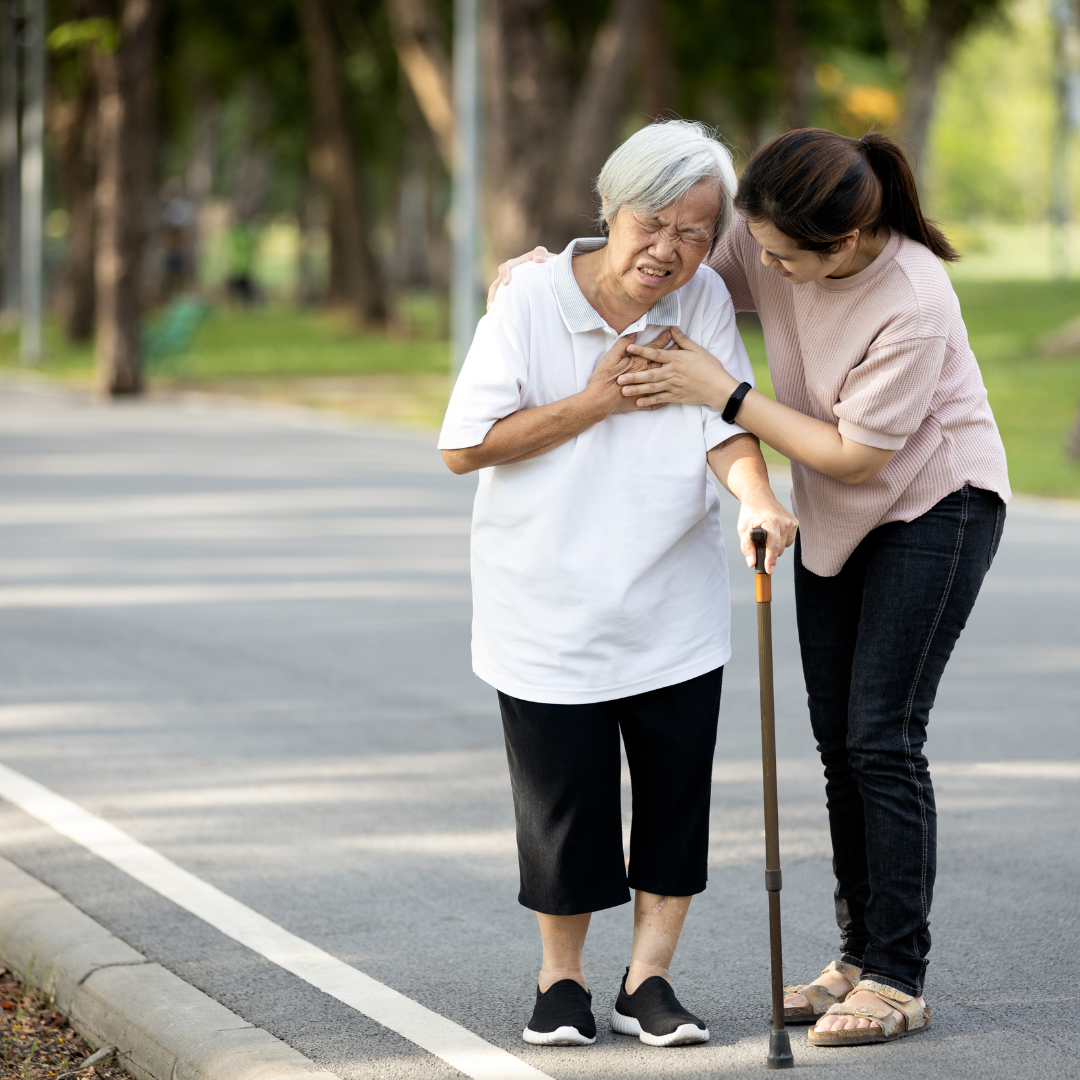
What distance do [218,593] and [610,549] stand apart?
5848 mm

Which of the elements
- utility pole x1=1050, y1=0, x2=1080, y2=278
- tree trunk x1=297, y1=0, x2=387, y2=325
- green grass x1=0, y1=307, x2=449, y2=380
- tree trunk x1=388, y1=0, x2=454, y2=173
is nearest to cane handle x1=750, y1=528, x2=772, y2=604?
tree trunk x1=388, y1=0, x2=454, y2=173

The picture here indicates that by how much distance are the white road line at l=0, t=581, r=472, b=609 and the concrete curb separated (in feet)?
14.4

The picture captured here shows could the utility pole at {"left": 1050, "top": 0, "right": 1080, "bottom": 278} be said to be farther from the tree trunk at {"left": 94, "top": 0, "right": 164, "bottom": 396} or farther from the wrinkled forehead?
the wrinkled forehead

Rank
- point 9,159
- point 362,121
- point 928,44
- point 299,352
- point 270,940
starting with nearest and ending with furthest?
1. point 270,940
2. point 299,352
3. point 928,44
4. point 9,159
5. point 362,121

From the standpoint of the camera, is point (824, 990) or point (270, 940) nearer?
point (824, 990)

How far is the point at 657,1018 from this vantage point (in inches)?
147

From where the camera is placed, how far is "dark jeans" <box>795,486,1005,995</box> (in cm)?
361

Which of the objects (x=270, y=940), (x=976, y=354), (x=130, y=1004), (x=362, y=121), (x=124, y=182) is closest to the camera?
(x=130, y=1004)

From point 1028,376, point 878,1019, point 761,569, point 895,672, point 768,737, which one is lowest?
point 878,1019

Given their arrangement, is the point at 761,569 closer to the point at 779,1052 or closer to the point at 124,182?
the point at 779,1052

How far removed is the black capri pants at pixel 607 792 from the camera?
12.0 ft

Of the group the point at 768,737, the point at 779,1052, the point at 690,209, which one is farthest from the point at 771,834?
the point at 690,209

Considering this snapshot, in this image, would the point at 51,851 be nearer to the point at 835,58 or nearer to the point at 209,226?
the point at 835,58

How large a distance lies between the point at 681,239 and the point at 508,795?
2722 mm
